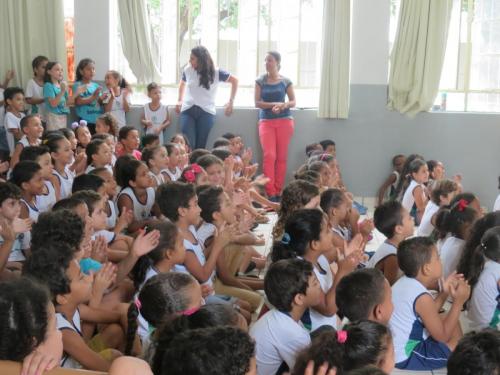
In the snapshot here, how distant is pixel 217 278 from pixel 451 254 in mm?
1198

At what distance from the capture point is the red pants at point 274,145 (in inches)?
266

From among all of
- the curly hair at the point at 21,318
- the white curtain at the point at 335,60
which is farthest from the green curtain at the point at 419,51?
the curly hair at the point at 21,318

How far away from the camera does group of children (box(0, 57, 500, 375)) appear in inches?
69.5

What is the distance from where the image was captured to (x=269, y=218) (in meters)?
5.86

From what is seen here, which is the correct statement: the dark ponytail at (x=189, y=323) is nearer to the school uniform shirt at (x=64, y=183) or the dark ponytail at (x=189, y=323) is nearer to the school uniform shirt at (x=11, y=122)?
the school uniform shirt at (x=64, y=183)

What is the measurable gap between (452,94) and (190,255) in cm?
464

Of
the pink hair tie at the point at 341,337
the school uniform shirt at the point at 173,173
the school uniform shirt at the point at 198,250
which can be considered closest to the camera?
the pink hair tie at the point at 341,337

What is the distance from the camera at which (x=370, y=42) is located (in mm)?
6750

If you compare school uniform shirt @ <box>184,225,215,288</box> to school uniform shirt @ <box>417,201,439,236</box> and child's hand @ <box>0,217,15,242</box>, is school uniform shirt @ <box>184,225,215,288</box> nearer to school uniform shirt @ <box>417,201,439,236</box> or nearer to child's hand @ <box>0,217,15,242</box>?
child's hand @ <box>0,217,15,242</box>

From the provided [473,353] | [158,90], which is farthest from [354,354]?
[158,90]

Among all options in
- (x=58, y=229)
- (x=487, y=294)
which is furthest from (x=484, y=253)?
(x=58, y=229)

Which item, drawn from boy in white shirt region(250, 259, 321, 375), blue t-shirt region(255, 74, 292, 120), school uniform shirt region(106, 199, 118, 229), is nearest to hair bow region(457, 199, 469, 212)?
boy in white shirt region(250, 259, 321, 375)

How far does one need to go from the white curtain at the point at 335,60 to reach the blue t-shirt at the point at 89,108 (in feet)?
6.92

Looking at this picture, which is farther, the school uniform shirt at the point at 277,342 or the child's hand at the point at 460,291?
the child's hand at the point at 460,291
